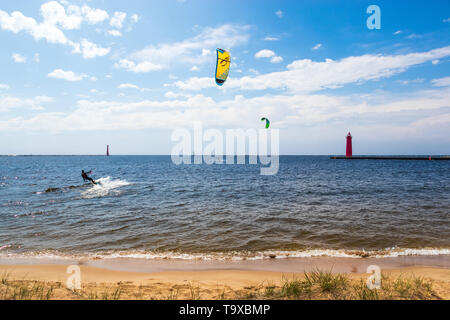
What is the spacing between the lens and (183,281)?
671cm

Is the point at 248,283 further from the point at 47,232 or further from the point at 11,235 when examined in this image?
the point at 11,235

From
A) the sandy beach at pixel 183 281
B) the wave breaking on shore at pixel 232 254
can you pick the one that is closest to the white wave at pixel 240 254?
the wave breaking on shore at pixel 232 254

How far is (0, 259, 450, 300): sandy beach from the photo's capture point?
17.2 ft

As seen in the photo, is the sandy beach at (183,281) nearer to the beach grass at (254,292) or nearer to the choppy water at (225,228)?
the beach grass at (254,292)

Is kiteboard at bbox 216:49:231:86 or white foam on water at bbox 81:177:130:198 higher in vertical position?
kiteboard at bbox 216:49:231:86

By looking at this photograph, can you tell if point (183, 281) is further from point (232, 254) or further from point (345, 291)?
point (345, 291)

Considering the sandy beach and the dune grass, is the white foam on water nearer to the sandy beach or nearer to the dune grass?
the sandy beach

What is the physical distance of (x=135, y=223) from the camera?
1296cm

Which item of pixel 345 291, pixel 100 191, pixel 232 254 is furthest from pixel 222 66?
pixel 100 191

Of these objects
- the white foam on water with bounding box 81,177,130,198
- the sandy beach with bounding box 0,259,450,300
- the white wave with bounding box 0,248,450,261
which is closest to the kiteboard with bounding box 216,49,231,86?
the white wave with bounding box 0,248,450,261
